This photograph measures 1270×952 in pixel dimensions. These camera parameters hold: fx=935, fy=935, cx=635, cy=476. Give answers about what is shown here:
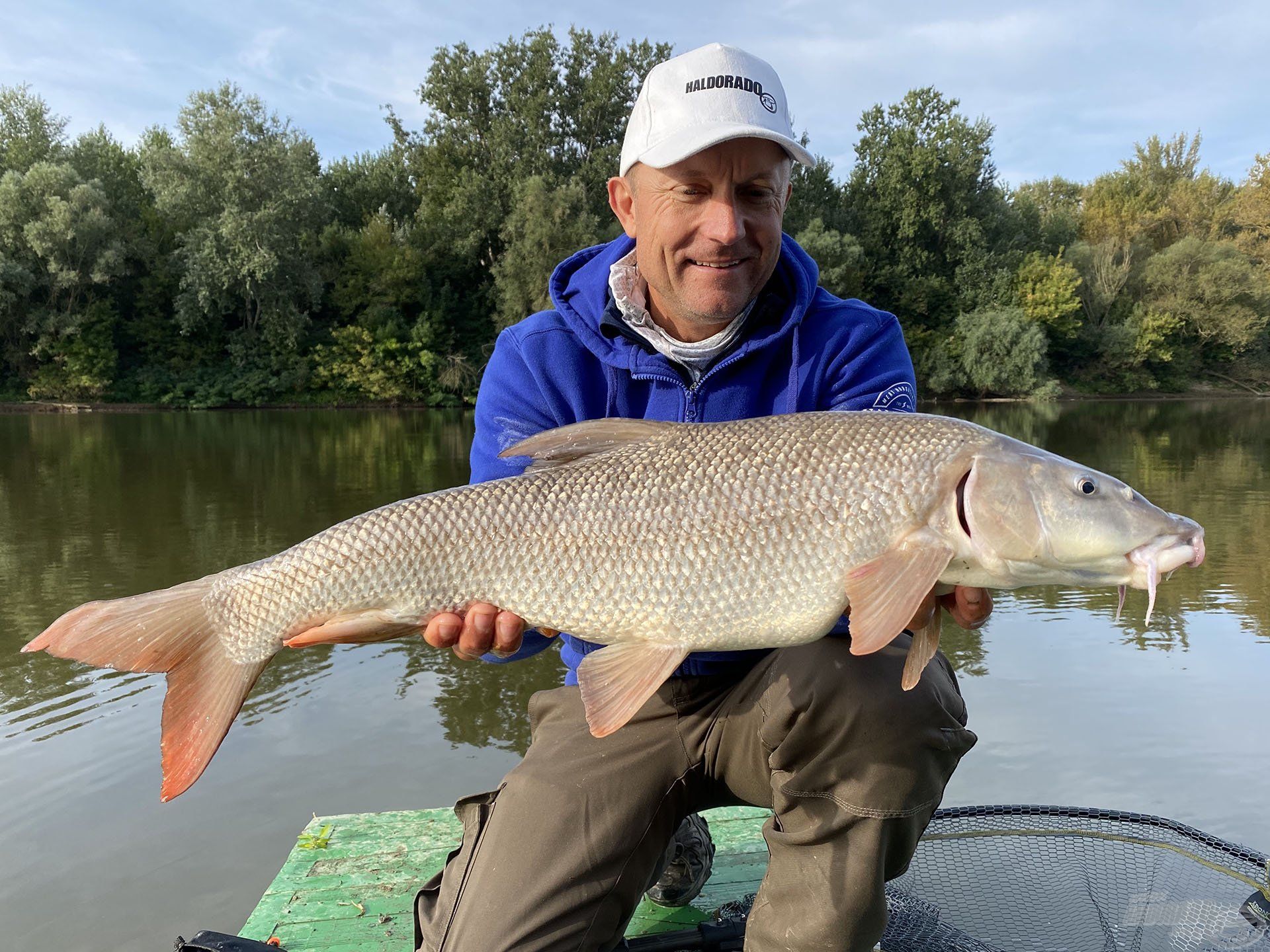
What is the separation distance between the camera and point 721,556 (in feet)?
6.36

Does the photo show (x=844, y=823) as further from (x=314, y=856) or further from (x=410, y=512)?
(x=314, y=856)

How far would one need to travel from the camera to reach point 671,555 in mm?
1959

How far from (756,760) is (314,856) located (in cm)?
135

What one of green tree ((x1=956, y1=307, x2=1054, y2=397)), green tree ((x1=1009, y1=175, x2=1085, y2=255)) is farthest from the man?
green tree ((x1=1009, y1=175, x2=1085, y2=255))

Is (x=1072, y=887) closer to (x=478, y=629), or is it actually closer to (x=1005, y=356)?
(x=478, y=629)

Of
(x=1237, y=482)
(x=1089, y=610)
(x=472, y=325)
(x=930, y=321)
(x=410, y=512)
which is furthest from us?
(x=930, y=321)

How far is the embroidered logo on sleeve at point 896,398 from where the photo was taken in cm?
249

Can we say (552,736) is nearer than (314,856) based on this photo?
Yes

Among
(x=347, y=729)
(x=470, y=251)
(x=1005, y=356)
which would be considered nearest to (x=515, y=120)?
(x=470, y=251)

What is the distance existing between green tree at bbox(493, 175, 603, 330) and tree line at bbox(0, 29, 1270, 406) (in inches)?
3.6

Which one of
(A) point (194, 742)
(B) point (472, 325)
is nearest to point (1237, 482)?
(A) point (194, 742)

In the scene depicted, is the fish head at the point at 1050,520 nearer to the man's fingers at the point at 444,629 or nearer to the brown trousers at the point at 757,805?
the brown trousers at the point at 757,805

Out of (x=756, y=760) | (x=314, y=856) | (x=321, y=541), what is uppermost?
(x=321, y=541)

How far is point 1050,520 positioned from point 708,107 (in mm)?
1307
